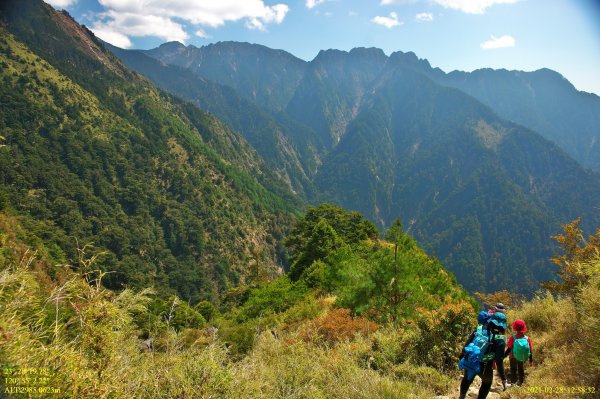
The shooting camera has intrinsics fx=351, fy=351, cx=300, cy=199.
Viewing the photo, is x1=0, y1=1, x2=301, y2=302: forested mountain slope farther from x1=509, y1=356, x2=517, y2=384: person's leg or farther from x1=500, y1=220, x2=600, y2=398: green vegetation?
x1=509, y1=356, x2=517, y2=384: person's leg

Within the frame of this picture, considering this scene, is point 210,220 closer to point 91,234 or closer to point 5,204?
point 91,234

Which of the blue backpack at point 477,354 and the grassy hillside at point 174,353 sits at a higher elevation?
the blue backpack at point 477,354

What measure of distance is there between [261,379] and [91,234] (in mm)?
109101

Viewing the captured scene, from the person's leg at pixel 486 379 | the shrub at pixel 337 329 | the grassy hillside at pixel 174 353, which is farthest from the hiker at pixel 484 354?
the shrub at pixel 337 329

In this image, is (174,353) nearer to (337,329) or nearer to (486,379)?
(486,379)

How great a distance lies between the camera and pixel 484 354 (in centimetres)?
659

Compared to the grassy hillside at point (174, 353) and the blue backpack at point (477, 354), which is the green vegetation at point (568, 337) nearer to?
the blue backpack at point (477, 354)

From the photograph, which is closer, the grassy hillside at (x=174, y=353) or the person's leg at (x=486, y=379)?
the grassy hillside at (x=174, y=353)

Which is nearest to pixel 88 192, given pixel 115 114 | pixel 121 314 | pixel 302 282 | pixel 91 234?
pixel 91 234

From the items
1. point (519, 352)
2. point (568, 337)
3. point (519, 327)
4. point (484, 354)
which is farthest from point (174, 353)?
point (568, 337)

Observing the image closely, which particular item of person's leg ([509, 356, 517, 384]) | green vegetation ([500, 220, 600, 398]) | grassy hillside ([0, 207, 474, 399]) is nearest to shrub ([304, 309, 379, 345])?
grassy hillside ([0, 207, 474, 399])

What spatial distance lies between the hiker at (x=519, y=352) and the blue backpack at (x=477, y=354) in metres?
0.95

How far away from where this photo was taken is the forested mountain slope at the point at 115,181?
320 ft

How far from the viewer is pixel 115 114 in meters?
141
